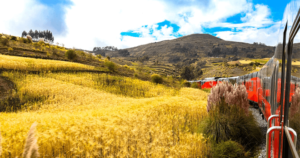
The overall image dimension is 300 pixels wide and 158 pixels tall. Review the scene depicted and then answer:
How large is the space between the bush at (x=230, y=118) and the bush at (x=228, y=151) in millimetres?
697

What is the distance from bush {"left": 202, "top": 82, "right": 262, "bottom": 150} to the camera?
209 inches

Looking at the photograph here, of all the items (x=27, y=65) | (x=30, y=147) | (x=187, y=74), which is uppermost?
(x=27, y=65)

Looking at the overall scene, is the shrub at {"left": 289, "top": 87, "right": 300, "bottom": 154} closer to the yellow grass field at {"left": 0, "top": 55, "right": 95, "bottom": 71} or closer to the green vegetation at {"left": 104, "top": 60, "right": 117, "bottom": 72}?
the yellow grass field at {"left": 0, "top": 55, "right": 95, "bottom": 71}

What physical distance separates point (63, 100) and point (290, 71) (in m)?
13.7

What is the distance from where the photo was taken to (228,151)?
432 cm

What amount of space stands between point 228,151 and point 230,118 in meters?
1.38

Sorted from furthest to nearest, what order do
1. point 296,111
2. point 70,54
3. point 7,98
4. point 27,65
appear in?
1. point 70,54
2. point 27,65
3. point 7,98
4. point 296,111

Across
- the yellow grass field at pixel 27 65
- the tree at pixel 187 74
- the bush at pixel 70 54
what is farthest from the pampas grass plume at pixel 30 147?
the tree at pixel 187 74

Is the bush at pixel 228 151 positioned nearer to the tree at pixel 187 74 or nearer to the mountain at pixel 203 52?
the tree at pixel 187 74

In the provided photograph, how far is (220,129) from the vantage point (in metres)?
5.28

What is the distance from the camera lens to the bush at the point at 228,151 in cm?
421

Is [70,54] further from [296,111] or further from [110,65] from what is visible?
[296,111]

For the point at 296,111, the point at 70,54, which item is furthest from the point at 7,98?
the point at 70,54

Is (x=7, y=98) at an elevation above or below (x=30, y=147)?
below
